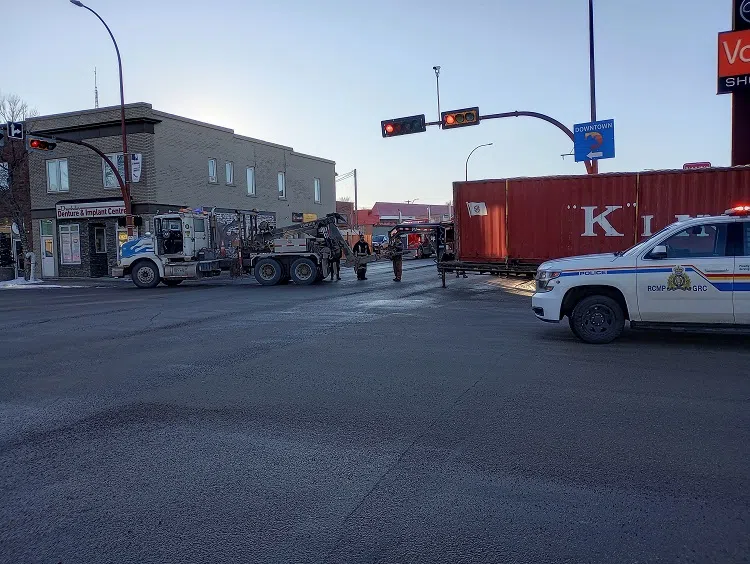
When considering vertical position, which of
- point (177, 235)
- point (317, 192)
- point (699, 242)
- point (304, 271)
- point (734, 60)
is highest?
point (734, 60)

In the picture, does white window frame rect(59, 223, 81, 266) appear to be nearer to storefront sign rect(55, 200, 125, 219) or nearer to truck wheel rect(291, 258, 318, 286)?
storefront sign rect(55, 200, 125, 219)

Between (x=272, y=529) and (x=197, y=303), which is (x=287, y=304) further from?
(x=272, y=529)

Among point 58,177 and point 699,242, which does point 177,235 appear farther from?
point 699,242

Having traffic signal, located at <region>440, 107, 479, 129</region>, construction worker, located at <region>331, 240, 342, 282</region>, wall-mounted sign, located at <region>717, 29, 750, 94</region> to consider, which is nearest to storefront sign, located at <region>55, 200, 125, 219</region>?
construction worker, located at <region>331, 240, 342, 282</region>

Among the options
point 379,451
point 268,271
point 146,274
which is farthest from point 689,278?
point 146,274

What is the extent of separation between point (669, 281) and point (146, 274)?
2032 cm

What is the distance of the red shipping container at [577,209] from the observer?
15.7 meters

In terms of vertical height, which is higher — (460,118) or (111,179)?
(460,118)

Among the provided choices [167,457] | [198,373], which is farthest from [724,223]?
[167,457]

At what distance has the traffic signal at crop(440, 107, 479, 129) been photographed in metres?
22.6

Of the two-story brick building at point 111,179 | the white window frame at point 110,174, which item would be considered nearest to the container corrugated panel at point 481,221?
the two-story brick building at point 111,179

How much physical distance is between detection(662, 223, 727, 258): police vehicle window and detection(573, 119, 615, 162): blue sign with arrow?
457 inches

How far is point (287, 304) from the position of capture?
16.5 m

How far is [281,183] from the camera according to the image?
40.8 meters
